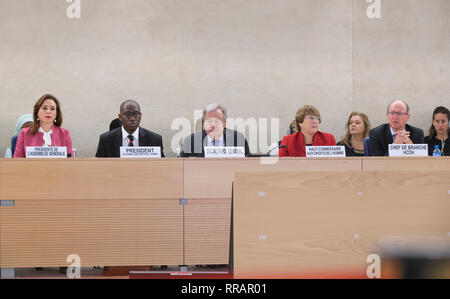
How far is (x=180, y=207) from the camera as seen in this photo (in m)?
2.63

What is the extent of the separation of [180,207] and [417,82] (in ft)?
12.0

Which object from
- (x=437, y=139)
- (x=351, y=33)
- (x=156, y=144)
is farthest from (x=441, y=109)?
(x=156, y=144)

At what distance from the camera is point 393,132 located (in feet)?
10.8

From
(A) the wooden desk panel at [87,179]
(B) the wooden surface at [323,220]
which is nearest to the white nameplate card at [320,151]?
(A) the wooden desk panel at [87,179]

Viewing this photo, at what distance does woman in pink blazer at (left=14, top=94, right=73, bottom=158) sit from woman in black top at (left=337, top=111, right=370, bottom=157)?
2307mm

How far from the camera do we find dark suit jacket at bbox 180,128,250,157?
122 inches

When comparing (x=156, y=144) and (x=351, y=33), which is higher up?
(x=351, y=33)

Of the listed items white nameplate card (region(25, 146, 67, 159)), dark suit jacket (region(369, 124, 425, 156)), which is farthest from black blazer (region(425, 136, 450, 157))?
white nameplate card (region(25, 146, 67, 159))

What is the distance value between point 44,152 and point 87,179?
316 mm

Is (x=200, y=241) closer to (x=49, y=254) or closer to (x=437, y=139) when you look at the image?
(x=49, y=254)

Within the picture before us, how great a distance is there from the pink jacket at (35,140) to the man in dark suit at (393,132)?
82.4 inches

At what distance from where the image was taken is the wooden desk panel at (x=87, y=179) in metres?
2.56

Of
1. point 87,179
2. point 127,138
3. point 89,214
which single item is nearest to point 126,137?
point 127,138

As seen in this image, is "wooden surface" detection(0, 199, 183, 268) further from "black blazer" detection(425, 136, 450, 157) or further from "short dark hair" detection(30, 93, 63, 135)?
"black blazer" detection(425, 136, 450, 157)
